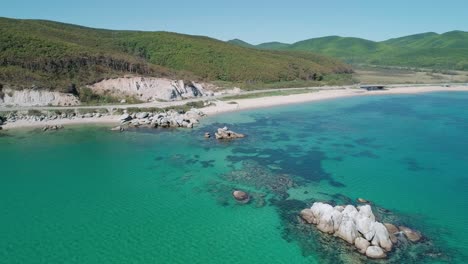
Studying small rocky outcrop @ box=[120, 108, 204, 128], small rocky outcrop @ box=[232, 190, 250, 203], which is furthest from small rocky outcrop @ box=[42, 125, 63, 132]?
small rocky outcrop @ box=[232, 190, 250, 203]

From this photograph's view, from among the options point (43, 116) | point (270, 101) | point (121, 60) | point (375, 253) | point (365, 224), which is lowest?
point (375, 253)

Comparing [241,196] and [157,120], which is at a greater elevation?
[157,120]

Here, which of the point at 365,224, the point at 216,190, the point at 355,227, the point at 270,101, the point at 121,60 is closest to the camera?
the point at 365,224

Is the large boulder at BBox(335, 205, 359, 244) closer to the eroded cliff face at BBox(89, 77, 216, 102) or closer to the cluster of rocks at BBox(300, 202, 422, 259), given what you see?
the cluster of rocks at BBox(300, 202, 422, 259)

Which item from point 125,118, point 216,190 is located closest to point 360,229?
point 216,190

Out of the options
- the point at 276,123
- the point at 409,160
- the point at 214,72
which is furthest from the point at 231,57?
the point at 409,160

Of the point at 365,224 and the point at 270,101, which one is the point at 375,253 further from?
the point at 270,101

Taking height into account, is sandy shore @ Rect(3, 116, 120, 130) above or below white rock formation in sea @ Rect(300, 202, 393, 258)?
above
